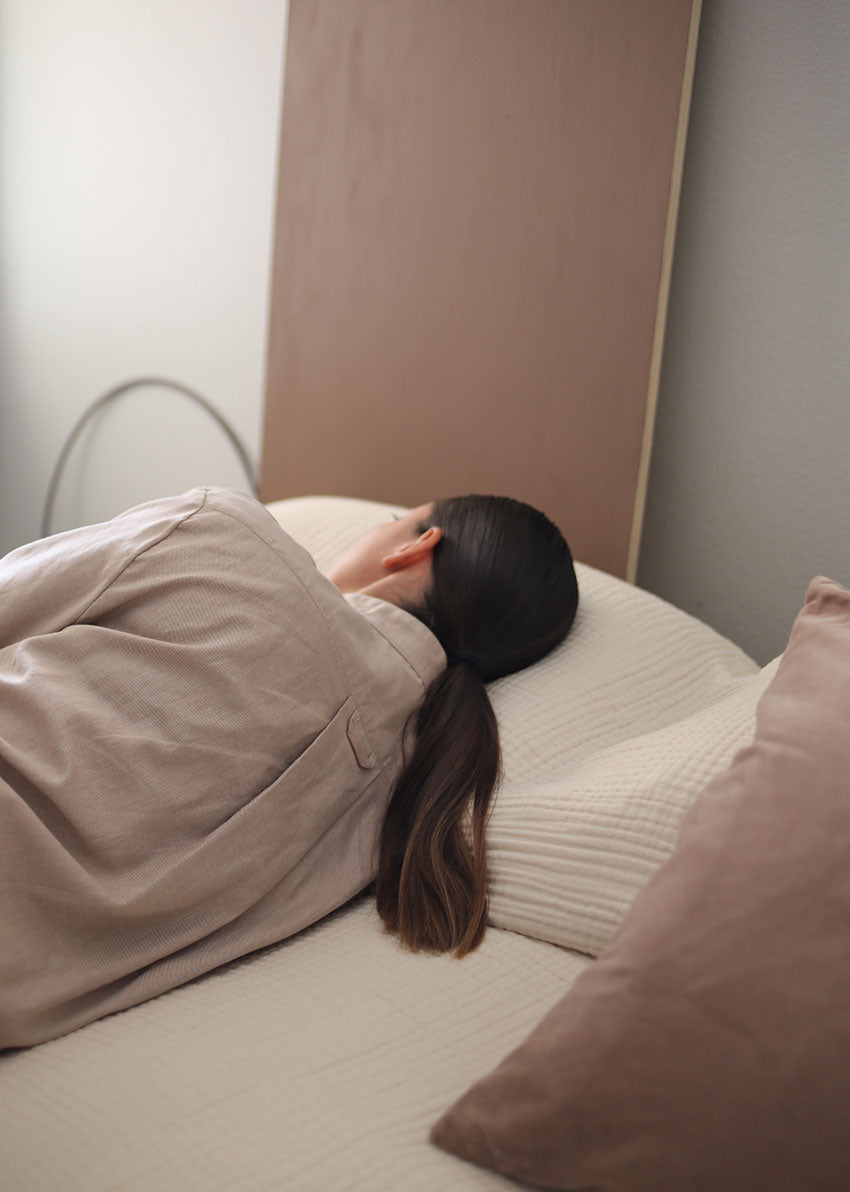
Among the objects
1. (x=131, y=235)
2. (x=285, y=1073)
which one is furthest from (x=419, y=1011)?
(x=131, y=235)

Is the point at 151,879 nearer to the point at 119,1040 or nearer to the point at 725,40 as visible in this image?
the point at 119,1040

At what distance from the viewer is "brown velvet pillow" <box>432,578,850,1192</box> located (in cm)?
57

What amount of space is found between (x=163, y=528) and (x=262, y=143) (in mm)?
1866

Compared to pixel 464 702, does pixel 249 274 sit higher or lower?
higher

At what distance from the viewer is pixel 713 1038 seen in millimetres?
597

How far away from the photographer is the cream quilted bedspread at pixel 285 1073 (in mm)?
649

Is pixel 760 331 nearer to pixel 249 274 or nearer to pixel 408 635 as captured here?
pixel 408 635

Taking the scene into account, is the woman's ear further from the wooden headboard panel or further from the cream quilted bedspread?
the wooden headboard panel

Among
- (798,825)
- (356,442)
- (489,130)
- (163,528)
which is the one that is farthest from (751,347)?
(798,825)

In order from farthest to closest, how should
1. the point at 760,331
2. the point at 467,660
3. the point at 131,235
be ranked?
the point at 131,235
the point at 760,331
the point at 467,660

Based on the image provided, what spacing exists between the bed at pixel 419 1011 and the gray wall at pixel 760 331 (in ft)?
1.66

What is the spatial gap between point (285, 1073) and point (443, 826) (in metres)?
0.35

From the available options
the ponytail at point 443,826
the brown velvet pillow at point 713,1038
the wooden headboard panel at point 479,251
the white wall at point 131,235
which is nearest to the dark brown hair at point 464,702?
the ponytail at point 443,826

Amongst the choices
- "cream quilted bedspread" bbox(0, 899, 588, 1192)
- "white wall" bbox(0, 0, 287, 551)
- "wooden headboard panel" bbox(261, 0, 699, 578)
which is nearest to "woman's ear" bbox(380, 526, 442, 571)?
"cream quilted bedspread" bbox(0, 899, 588, 1192)
